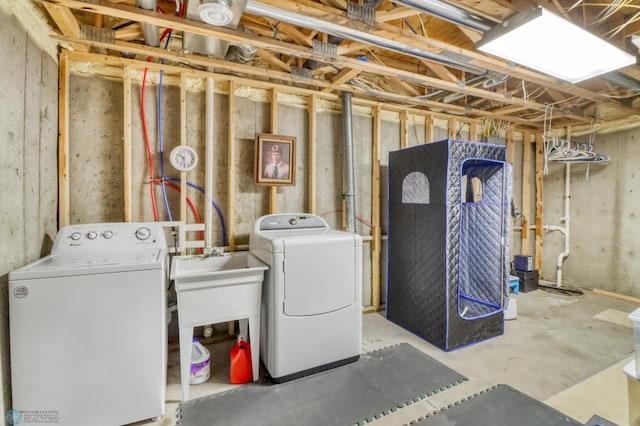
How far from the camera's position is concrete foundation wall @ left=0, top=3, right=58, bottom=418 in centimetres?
166

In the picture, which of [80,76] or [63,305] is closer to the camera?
[63,305]

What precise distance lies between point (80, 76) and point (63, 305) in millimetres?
2002

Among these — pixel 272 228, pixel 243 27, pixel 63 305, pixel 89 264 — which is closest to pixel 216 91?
pixel 243 27

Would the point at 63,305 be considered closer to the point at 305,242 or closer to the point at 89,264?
the point at 89,264

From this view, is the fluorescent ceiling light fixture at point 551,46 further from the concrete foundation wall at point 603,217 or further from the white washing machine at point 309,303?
the concrete foundation wall at point 603,217

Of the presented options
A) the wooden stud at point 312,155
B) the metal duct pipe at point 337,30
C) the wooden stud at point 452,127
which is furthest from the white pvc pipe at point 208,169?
the wooden stud at point 452,127

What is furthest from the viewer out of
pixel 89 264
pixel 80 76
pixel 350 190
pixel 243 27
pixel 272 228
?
pixel 350 190

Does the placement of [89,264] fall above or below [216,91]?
below

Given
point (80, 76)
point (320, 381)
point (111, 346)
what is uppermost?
point (80, 76)

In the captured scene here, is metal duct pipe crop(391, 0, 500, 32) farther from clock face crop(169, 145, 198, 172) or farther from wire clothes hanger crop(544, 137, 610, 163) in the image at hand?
wire clothes hanger crop(544, 137, 610, 163)

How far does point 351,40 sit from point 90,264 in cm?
241

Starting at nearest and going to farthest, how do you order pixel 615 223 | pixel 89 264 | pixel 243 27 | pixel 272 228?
pixel 89 264 → pixel 243 27 → pixel 272 228 → pixel 615 223

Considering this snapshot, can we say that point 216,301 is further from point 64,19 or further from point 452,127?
point 452,127

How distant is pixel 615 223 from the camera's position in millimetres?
4250
